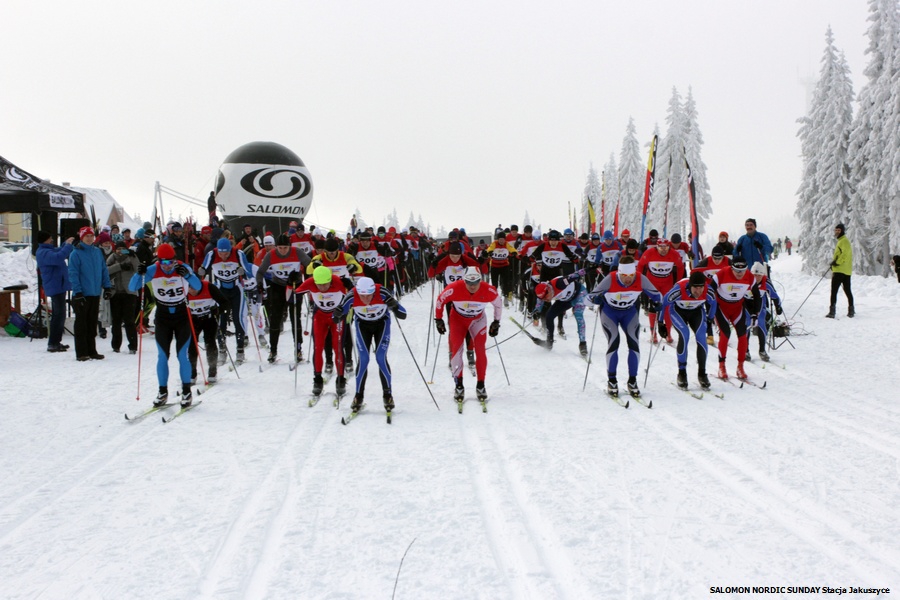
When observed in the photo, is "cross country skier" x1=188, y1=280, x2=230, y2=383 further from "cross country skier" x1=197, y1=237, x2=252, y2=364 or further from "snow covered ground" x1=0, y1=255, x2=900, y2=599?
"cross country skier" x1=197, y1=237, x2=252, y2=364

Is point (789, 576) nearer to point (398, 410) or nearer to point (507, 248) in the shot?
point (398, 410)

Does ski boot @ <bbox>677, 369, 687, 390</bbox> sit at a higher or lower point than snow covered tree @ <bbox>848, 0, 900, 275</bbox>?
lower

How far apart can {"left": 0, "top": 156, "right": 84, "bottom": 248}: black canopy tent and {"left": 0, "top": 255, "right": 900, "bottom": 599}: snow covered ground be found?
6541mm

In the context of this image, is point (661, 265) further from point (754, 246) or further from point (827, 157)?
point (827, 157)

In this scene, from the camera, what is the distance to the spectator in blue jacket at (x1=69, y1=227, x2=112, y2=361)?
→ 1073cm

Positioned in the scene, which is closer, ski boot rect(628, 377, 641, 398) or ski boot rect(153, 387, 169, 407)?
ski boot rect(153, 387, 169, 407)

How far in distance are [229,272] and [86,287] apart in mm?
2588

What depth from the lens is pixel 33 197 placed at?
13.7 m

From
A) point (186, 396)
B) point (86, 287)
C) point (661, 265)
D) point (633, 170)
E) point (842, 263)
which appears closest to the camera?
point (186, 396)

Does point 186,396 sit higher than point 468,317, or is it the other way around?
point 468,317

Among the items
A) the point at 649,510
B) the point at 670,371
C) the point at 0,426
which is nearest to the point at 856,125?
the point at 670,371

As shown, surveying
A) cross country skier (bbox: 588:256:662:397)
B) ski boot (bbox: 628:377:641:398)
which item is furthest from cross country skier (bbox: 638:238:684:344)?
ski boot (bbox: 628:377:641:398)

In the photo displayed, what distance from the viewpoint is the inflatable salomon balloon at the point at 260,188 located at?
89.1ft

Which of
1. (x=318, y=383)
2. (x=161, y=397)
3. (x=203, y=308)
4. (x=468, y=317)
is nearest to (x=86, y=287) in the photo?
(x=203, y=308)
